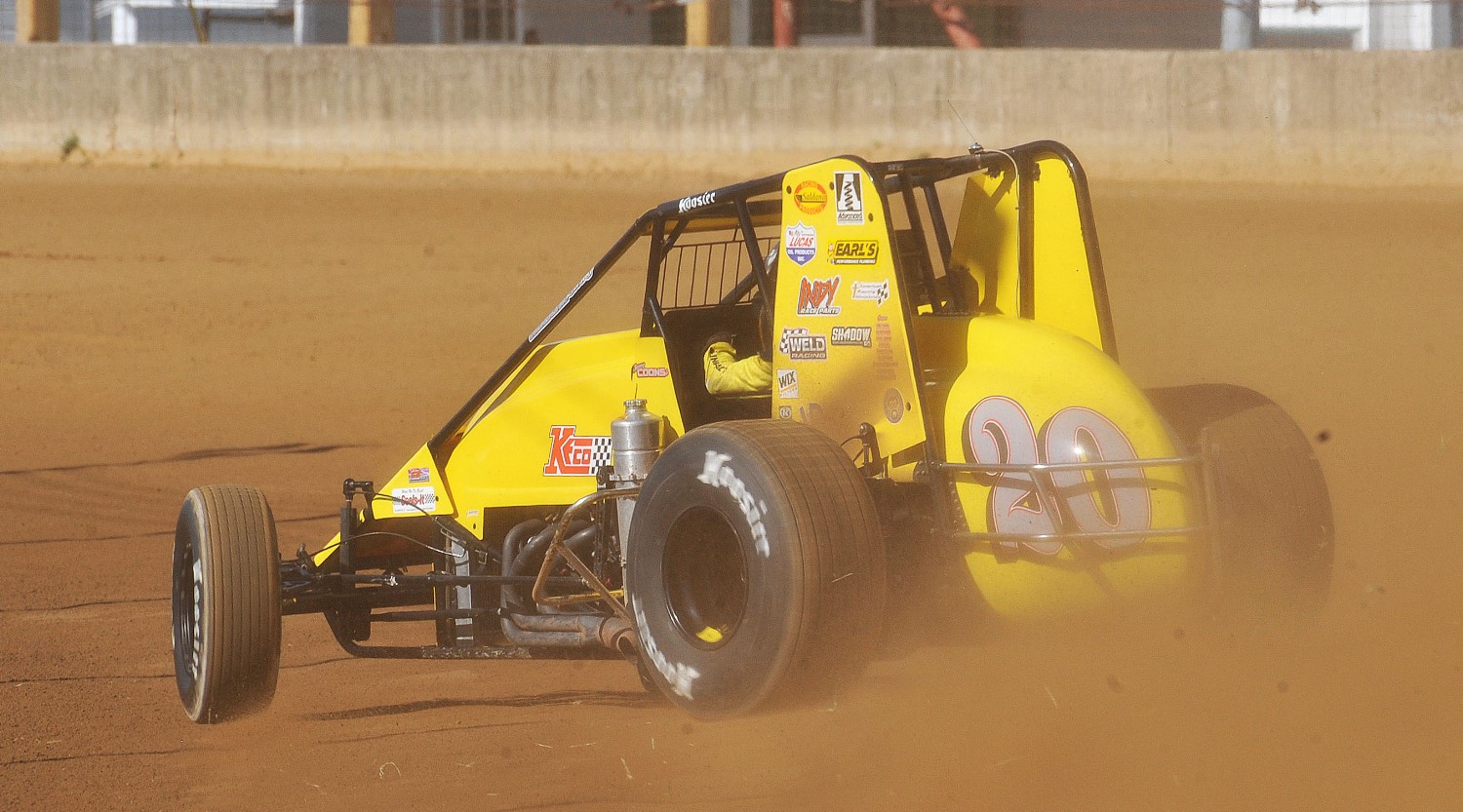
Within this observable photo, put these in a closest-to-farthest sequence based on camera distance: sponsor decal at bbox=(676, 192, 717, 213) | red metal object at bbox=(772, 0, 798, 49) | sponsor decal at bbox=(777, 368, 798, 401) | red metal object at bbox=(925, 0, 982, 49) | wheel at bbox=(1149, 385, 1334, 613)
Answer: wheel at bbox=(1149, 385, 1334, 613), sponsor decal at bbox=(777, 368, 798, 401), sponsor decal at bbox=(676, 192, 717, 213), red metal object at bbox=(925, 0, 982, 49), red metal object at bbox=(772, 0, 798, 49)

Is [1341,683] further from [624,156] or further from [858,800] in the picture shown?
[624,156]

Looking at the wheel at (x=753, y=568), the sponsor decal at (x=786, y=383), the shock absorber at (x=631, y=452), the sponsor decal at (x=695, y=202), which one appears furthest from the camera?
the sponsor decal at (x=695, y=202)

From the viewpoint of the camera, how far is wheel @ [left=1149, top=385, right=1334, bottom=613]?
4473 millimetres

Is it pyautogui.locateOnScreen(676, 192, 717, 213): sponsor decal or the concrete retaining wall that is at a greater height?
the concrete retaining wall

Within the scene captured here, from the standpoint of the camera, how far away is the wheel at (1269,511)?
447cm

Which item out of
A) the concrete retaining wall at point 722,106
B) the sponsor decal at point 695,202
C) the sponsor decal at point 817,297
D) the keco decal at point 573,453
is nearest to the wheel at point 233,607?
the keco decal at point 573,453

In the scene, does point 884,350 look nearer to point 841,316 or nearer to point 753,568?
point 841,316

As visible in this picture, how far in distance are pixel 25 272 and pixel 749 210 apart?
39.5ft

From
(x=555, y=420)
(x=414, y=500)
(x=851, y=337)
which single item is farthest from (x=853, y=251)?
(x=414, y=500)

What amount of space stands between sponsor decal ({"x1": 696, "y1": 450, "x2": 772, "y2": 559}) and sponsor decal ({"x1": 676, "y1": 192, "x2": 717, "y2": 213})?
3.59 ft

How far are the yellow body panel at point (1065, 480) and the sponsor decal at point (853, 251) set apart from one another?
0.44 meters

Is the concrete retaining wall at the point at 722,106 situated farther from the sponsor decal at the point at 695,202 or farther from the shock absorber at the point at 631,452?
the shock absorber at the point at 631,452

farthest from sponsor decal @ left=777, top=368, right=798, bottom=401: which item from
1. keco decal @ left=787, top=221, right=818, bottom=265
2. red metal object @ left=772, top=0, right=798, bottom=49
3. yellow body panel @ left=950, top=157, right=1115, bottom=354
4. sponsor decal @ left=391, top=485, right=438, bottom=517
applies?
red metal object @ left=772, top=0, right=798, bottom=49

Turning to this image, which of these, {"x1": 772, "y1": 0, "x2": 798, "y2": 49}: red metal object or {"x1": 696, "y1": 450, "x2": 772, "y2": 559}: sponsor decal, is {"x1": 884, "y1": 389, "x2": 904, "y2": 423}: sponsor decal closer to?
{"x1": 696, "y1": 450, "x2": 772, "y2": 559}: sponsor decal
